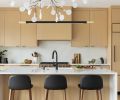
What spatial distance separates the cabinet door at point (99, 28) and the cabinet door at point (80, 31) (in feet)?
0.47

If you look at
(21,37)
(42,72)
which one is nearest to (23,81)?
(42,72)

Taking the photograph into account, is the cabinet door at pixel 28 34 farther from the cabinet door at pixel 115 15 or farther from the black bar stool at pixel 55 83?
the black bar stool at pixel 55 83

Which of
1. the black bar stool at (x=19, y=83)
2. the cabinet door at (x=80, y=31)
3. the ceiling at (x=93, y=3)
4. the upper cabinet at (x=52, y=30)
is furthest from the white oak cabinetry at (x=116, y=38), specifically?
the black bar stool at (x=19, y=83)

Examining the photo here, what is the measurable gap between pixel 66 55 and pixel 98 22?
134 cm

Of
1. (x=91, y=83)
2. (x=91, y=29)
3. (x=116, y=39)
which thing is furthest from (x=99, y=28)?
(x=91, y=83)

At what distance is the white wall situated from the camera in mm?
7273

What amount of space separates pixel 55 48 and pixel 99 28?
141 cm

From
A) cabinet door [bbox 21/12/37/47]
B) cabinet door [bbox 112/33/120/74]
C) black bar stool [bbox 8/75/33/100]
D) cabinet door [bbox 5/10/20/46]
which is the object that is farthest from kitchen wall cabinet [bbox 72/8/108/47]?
black bar stool [bbox 8/75/33/100]

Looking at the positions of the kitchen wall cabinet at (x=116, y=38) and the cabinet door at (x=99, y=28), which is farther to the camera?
the cabinet door at (x=99, y=28)

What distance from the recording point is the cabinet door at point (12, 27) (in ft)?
22.8

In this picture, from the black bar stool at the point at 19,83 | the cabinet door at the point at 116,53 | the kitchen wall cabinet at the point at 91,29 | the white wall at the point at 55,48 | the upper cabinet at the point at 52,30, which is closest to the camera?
the black bar stool at the point at 19,83

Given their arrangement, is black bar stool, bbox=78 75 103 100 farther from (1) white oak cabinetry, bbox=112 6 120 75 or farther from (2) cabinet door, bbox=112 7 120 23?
(2) cabinet door, bbox=112 7 120 23

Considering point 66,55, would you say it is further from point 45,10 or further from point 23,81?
point 23,81

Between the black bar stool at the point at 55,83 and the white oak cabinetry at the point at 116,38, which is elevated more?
the white oak cabinetry at the point at 116,38
